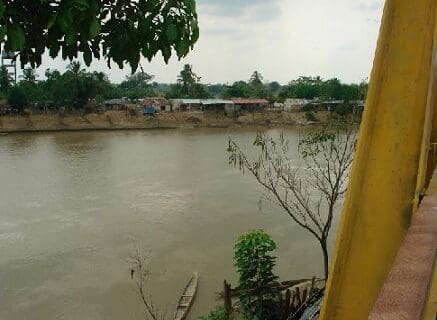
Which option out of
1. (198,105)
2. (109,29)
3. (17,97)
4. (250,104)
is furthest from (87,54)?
(250,104)

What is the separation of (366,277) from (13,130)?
40.8 metres

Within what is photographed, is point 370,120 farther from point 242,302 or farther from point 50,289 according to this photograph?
point 50,289

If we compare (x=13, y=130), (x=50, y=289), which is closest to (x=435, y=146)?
(x=50, y=289)

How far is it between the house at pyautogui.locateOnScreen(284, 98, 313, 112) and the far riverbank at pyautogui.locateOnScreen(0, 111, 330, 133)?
1.35 metres

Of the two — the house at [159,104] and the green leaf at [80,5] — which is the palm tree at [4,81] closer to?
the house at [159,104]

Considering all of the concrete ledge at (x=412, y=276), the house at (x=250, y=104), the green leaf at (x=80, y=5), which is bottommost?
the house at (x=250, y=104)

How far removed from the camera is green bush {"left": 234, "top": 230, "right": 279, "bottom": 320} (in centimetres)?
645

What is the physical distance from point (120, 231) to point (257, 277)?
761cm

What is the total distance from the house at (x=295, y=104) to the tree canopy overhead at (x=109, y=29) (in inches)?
1735

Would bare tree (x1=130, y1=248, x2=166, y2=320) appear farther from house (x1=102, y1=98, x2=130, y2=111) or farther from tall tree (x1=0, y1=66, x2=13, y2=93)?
tall tree (x1=0, y1=66, x2=13, y2=93)

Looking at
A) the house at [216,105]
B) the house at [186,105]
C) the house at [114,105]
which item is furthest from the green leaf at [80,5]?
the house at [186,105]

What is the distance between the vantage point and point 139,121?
1654 inches

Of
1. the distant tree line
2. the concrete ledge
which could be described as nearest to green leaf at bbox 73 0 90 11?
the concrete ledge

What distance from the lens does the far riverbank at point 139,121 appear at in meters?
38.8
